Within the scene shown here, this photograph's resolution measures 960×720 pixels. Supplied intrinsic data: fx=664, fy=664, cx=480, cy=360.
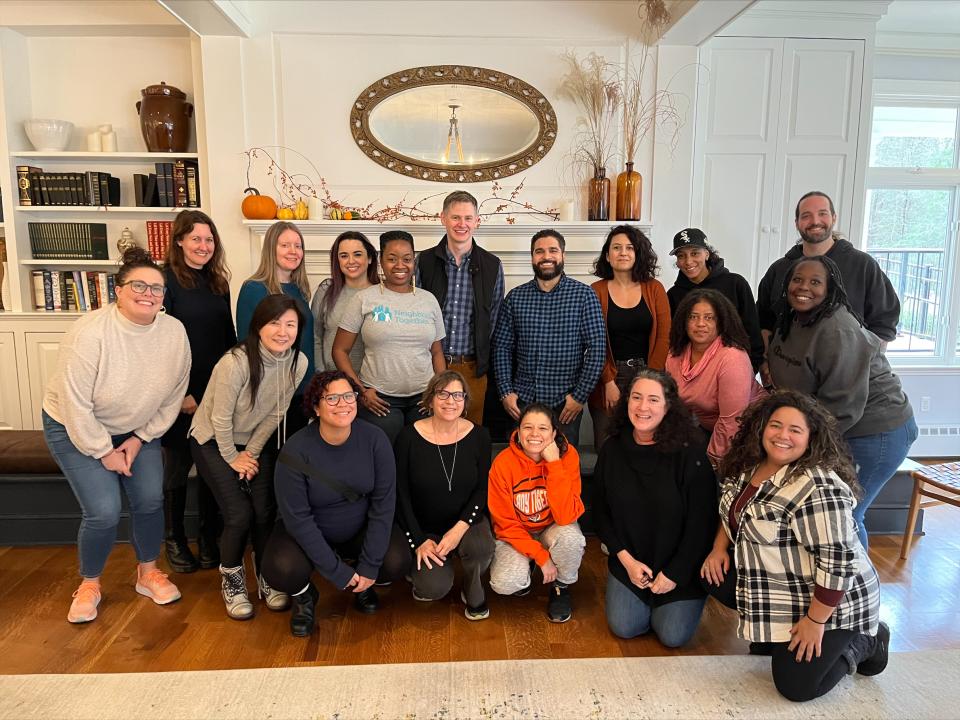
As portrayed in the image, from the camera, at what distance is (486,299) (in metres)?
3.00

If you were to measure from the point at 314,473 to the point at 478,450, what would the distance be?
1.97ft

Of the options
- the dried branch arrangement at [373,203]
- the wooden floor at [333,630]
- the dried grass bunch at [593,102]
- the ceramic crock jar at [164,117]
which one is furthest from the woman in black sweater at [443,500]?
the ceramic crock jar at [164,117]

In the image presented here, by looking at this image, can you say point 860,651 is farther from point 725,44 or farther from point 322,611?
point 725,44

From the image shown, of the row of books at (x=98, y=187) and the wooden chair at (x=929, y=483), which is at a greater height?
the row of books at (x=98, y=187)

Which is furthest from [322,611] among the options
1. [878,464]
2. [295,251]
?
[878,464]

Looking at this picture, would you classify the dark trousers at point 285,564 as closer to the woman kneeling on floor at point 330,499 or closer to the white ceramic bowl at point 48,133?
the woman kneeling on floor at point 330,499

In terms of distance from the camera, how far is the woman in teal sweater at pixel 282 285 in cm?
267

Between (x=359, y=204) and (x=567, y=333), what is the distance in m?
1.91

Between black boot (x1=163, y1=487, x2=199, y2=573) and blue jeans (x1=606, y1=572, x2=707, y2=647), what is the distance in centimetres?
172

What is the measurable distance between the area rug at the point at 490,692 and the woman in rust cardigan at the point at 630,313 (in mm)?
1083

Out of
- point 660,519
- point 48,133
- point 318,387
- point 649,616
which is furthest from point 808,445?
point 48,133

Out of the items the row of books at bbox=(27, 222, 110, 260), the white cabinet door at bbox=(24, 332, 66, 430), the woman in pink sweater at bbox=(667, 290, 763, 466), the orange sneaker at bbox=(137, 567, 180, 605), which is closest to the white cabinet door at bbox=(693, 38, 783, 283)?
the woman in pink sweater at bbox=(667, 290, 763, 466)

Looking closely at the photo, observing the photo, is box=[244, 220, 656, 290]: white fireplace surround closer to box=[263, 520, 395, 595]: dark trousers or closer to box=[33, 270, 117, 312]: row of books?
box=[33, 270, 117, 312]: row of books

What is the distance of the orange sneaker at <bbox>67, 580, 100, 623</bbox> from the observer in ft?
7.84
